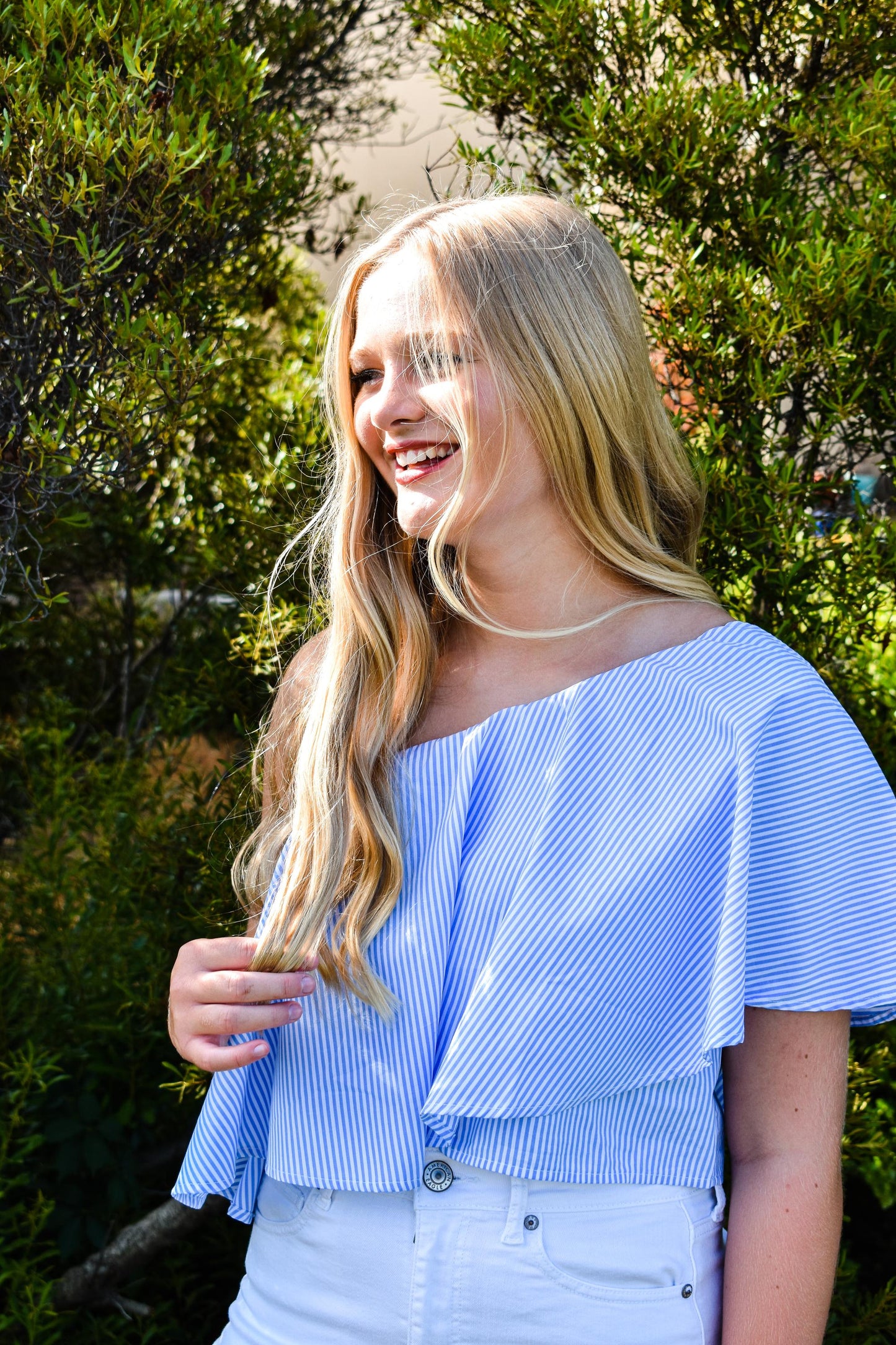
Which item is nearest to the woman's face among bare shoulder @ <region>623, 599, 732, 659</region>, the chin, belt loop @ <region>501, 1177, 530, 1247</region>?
the chin

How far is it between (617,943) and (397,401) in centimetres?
85

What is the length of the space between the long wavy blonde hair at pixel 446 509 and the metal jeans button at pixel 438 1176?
0.65ft

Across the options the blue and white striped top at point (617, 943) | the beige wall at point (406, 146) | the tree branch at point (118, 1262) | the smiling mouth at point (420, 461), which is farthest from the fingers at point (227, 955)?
the beige wall at point (406, 146)

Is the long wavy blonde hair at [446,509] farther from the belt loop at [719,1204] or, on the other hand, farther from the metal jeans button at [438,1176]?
the belt loop at [719,1204]

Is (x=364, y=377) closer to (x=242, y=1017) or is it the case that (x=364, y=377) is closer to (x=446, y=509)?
(x=446, y=509)

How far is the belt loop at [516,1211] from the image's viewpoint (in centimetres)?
132

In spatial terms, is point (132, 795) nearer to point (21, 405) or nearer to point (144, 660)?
point (144, 660)

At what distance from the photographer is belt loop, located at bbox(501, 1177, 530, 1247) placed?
4.33 feet

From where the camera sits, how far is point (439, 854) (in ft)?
5.01

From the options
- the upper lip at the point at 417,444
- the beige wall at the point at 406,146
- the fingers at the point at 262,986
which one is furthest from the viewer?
the beige wall at the point at 406,146

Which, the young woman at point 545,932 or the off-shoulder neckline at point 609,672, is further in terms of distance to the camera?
the off-shoulder neckline at point 609,672

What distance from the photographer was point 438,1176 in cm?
138

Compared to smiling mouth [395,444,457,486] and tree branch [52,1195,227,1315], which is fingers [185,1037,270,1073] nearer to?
smiling mouth [395,444,457,486]

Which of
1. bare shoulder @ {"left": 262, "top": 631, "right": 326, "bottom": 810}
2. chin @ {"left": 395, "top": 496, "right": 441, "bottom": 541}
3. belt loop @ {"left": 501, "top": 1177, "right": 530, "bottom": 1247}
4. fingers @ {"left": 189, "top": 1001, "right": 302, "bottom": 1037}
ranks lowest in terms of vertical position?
belt loop @ {"left": 501, "top": 1177, "right": 530, "bottom": 1247}
